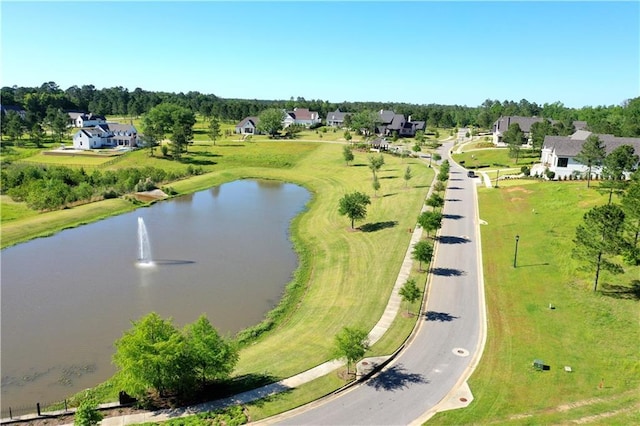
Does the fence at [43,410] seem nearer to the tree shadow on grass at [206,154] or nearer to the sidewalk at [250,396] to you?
the sidewalk at [250,396]

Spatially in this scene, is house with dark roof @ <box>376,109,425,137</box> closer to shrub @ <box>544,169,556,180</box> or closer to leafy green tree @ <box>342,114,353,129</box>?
leafy green tree @ <box>342,114,353,129</box>

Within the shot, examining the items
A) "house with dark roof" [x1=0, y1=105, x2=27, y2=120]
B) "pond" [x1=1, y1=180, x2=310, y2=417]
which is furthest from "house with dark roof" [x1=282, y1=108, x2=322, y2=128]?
"pond" [x1=1, y1=180, x2=310, y2=417]

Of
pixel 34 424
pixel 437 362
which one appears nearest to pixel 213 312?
pixel 34 424

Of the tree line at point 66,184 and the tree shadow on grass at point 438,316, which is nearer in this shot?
the tree shadow on grass at point 438,316

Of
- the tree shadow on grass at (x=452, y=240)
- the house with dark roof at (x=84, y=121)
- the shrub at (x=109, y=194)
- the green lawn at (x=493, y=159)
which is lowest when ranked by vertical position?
the tree shadow on grass at (x=452, y=240)

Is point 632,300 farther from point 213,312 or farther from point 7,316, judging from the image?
point 7,316

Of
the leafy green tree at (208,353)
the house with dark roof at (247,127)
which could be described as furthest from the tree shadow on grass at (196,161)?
the leafy green tree at (208,353)

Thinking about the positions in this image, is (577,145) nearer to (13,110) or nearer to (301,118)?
(301,118)

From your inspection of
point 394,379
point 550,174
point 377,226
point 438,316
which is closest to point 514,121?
point 550,174
